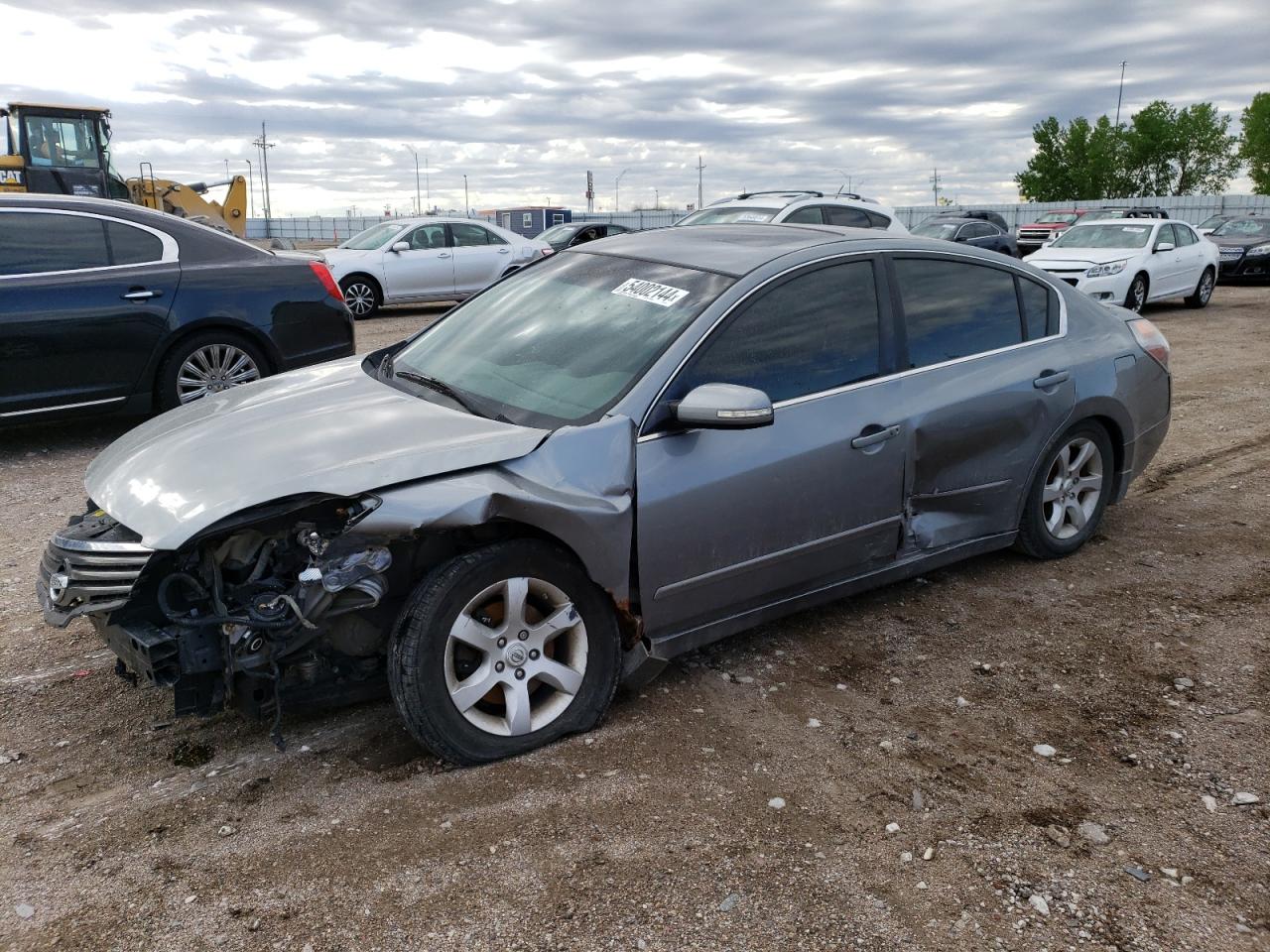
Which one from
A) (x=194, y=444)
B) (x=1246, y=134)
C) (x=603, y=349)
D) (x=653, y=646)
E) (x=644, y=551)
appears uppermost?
(x=1246, y=134)

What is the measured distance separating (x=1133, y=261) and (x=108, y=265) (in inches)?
546

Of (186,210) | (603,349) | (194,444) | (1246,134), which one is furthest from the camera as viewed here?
(1246,134)

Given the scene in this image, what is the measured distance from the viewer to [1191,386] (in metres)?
10.1

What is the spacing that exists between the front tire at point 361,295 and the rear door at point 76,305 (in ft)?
29.0

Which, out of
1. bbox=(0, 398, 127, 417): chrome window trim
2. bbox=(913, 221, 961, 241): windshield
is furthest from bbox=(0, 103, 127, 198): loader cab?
bbox=(913, 221, 961, 241): windshield

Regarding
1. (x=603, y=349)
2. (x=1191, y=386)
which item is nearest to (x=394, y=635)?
(x=603, y=349)

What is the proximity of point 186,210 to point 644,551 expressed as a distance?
2485cm

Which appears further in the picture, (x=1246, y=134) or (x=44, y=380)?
(x=1246, y=134)

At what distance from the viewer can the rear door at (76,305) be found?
22.4ft

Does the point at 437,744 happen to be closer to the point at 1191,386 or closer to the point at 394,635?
the point at 394,635

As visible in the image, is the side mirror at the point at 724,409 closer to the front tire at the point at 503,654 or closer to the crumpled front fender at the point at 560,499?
the crumpled front fender at the point at 560,499

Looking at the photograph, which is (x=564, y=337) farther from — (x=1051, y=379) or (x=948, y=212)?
(x=948, y=212)

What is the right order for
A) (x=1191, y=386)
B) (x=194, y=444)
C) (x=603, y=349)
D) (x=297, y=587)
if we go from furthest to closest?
(x=1191, y=386) < (x=603, y=349) < (x=194, y=444) < (x=297, y=587)

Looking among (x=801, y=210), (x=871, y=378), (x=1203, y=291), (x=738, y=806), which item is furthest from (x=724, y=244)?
(x=1203, y=291)
